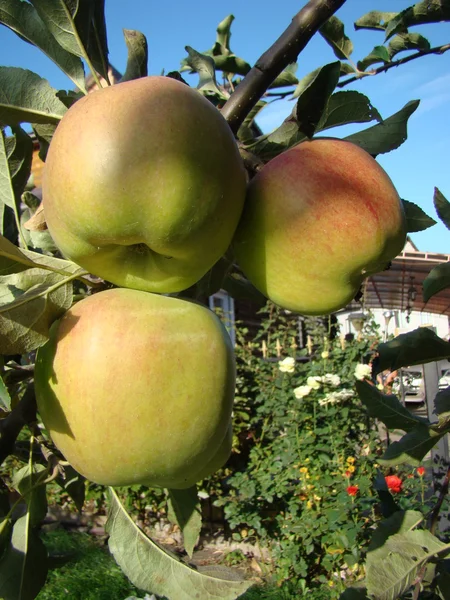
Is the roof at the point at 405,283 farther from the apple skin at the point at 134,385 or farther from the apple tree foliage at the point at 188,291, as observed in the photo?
the apple skin at the point at 134,385

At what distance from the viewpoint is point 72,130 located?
23.6 inches

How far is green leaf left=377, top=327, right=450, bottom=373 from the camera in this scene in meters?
1.00

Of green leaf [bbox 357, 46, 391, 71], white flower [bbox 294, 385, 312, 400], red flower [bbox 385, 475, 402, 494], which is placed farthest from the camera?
white flower [bbox 294, 385, 312, 400]

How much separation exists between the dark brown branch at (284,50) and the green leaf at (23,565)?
76cm

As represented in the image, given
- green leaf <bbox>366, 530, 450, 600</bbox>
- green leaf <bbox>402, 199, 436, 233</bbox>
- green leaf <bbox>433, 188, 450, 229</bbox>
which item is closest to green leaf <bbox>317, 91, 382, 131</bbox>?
green leaf <bbox>402, 199, 436, 233</bbox>

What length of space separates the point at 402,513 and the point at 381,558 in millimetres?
121

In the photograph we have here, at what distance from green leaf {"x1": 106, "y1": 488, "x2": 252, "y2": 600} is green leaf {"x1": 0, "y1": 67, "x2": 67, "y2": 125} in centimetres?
65

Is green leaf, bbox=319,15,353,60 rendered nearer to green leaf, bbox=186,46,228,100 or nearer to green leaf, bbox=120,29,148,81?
green leaf, bbox=186,46,228,100

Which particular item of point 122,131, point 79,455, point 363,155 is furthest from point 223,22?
point 79,455

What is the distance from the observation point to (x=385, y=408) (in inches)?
41.3

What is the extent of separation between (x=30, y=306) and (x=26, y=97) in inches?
11.5

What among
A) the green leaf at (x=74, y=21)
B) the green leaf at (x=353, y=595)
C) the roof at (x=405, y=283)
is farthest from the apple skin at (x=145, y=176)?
the roof at (x=405, y=283)

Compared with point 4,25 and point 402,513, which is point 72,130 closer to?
point 4,25

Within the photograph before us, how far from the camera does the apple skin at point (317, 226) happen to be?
0.66 meters
